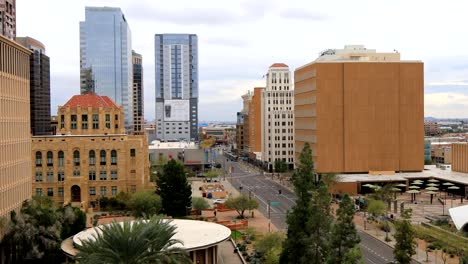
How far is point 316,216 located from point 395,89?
243 feet

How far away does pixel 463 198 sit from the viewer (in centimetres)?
9525

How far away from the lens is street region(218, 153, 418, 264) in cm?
5841

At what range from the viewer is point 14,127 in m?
55.2

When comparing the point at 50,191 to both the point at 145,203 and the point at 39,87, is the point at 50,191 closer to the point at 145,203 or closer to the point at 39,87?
the point at 145,203

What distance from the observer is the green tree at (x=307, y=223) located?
4453 centimetres

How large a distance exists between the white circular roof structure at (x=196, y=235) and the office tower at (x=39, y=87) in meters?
88.2

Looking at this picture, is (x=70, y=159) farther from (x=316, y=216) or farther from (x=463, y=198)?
(x=463, y=198)

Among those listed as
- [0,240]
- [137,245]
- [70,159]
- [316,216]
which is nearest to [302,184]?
[316,216]

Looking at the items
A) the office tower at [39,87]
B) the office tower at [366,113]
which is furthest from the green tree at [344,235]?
the office tower at [39,87]

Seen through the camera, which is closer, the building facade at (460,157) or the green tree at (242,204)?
the green tree at (242,204)

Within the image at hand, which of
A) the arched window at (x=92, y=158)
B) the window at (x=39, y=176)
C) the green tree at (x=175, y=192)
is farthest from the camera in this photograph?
the arched window at (x=92, y=158)

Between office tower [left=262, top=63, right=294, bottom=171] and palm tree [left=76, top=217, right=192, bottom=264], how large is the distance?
120509 millimetres

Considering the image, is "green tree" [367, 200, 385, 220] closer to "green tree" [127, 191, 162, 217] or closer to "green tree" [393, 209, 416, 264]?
"green tree" [127, 191, 162, 217]

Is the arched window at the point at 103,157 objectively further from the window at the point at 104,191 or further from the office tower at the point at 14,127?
the office tower at the point at 14,127
